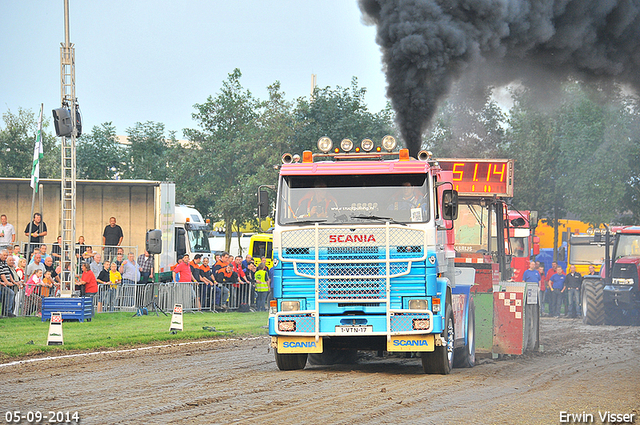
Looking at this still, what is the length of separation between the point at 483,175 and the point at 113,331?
336 inches

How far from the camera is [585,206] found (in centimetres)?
3903

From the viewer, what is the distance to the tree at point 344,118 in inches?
1421

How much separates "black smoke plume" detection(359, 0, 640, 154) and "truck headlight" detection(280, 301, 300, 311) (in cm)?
529

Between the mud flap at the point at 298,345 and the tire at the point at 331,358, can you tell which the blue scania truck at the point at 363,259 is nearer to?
the mud flap at the point at 298,345

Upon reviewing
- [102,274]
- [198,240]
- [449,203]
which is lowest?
[102,274]

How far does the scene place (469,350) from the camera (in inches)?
559

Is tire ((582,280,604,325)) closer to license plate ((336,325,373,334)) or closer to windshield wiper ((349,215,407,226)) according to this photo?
windshield wiper ((349,215,407,226))

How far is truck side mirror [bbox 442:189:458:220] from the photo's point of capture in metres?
12.2

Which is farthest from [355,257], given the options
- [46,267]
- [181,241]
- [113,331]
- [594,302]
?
[181,241]

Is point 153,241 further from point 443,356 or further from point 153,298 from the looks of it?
point 443,356

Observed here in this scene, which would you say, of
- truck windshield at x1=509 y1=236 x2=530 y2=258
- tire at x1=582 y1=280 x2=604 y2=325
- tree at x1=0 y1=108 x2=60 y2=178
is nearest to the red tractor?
tire at x1=582 y1=280 x2=604 y2=325

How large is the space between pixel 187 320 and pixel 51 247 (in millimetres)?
5374

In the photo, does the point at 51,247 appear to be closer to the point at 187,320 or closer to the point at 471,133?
the point at 187,320

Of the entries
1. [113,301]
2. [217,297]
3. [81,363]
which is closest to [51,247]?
[113,301]
